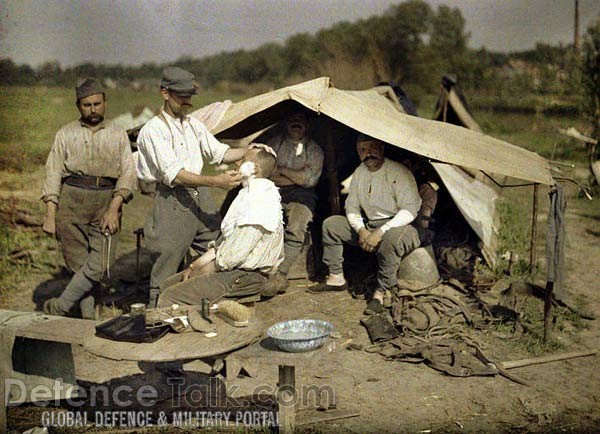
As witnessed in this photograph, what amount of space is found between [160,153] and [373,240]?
2.07 m

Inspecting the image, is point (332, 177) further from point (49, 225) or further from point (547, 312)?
point (49, 225)

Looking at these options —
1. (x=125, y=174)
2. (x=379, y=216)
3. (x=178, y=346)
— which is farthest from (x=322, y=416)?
(x=125, y=174)

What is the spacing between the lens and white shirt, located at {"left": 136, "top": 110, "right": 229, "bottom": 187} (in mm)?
5391

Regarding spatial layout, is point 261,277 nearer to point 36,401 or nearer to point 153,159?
point 153,159

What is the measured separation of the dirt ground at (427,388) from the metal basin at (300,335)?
4.1 inches

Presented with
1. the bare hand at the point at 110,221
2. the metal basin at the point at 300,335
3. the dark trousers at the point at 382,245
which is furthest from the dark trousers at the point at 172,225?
the metal basin at the point at 300,335

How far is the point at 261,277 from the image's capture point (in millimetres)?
4945

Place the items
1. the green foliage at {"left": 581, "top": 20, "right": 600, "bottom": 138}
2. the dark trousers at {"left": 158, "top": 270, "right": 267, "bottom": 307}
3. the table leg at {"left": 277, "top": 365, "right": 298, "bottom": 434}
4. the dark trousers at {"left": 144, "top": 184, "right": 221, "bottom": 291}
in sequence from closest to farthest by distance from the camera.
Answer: the table leg at {"left": 277, "top": 365, "right": 298, "bottom": 434} → the dark trousers at {"left": 158, "top": 270, "right": 267, "bottom": 307} → the dark trousers at {"left": 144, "top": 184, "right": 221, "bottom": 291} → the green foliage at {"left": 581, "top": 20, "right": 600, "bottom": 138}

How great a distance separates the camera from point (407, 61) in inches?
1117

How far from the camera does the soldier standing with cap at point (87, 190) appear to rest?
20.3 feet

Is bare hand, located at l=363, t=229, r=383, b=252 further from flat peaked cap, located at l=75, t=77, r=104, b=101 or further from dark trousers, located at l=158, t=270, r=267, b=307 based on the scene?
flat peaked cap, located at l=75, t=77, r=104, b=101

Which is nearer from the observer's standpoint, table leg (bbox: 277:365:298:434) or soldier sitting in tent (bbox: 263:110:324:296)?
table leg (bbox: 277:365:298:434)

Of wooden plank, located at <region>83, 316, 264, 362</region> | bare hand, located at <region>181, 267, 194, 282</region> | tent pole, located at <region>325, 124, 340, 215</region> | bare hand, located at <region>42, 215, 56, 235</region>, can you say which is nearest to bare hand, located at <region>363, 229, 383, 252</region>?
tent pole, located at <region>325, 124, 340, 215</region>

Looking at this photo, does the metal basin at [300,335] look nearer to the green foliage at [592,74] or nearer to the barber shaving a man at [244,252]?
the barber shaving a man at [244,252]
